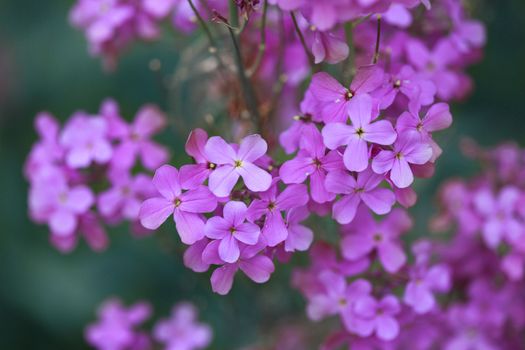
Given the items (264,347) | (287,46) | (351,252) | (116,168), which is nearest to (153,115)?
(116,168)

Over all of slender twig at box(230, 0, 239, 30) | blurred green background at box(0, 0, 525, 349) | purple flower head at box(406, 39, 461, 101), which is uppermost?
slender twig at box(230, 0, 239, 30)

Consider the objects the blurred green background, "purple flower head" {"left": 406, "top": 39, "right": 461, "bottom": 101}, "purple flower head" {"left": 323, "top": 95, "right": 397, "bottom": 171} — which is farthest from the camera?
the blurred green background

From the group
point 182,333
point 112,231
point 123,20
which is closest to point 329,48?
point 123,20

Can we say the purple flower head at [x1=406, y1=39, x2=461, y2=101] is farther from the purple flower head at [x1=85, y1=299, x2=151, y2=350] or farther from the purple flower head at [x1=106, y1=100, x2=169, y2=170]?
the purple flower head at [x1=85, y1=299, x2=151, y2=350]

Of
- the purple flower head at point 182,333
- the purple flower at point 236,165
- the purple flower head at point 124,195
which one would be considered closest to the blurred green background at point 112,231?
the purple flower head at point 182,333

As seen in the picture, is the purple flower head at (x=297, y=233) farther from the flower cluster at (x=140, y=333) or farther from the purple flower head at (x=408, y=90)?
the flower cluster at (x=140, y=333)

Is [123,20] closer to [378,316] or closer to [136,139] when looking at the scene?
[136,139]

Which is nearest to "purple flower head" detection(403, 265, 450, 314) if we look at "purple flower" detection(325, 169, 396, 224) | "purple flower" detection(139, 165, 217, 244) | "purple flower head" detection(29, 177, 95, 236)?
"purple flower" detection(325, 169, 396, 224)
